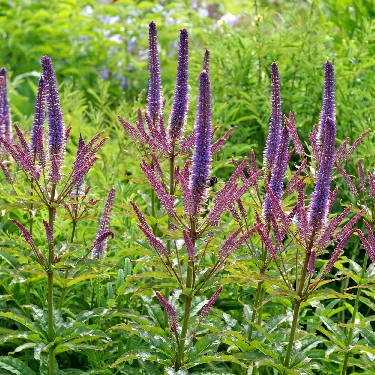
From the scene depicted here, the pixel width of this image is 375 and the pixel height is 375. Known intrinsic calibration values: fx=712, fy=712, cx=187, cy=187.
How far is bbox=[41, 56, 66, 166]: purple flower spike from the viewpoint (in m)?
3.00

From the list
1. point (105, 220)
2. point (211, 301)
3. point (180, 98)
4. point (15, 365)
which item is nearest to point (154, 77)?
point (180, 98)

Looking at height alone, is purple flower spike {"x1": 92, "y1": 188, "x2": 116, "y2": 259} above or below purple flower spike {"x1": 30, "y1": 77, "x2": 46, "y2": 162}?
below

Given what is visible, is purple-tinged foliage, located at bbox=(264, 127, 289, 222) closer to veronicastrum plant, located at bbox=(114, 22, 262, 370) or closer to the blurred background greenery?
veronicastrum plant, located at bbox=(114, 22, 262, 370)

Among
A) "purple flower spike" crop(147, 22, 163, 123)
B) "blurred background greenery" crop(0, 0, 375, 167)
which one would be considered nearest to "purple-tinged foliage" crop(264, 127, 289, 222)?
"purple flower spike" crop(147, 22, 163, 123)

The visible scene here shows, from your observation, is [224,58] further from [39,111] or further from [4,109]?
[39,111]

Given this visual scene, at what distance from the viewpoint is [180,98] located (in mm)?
3262

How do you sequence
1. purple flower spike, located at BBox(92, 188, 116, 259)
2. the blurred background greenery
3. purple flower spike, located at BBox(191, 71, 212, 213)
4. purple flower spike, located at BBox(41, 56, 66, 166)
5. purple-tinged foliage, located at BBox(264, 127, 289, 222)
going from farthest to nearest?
the blurred background greenery, purple flower spike, located at BBox(92, 188, 116, 259), purple flower spike, located at BBox(41, 56, 66, 166), purple-tinged foliage, located at BBox(264, 127, 289, 222), purple flower spike, located at BBox(191, 71, 212, 213)

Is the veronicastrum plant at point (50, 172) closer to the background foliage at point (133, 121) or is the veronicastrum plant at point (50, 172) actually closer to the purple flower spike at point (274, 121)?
the background foliage at point (133, 121)

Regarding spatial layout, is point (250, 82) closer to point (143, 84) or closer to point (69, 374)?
point (69, 374)

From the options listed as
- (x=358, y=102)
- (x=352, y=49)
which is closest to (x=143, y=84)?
(x=352, y=49)

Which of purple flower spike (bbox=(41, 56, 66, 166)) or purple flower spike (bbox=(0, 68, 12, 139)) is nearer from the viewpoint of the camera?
purple flower spike (bbox=(41, 56, 66, 166))

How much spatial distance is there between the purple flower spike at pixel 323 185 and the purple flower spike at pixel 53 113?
3.64 ft

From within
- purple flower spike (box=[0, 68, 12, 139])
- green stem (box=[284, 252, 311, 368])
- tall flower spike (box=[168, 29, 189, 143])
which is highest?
tall flower spike (box=[168, 29, 189, 143])

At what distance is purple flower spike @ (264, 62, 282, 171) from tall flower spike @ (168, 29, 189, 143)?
0.39 metres
